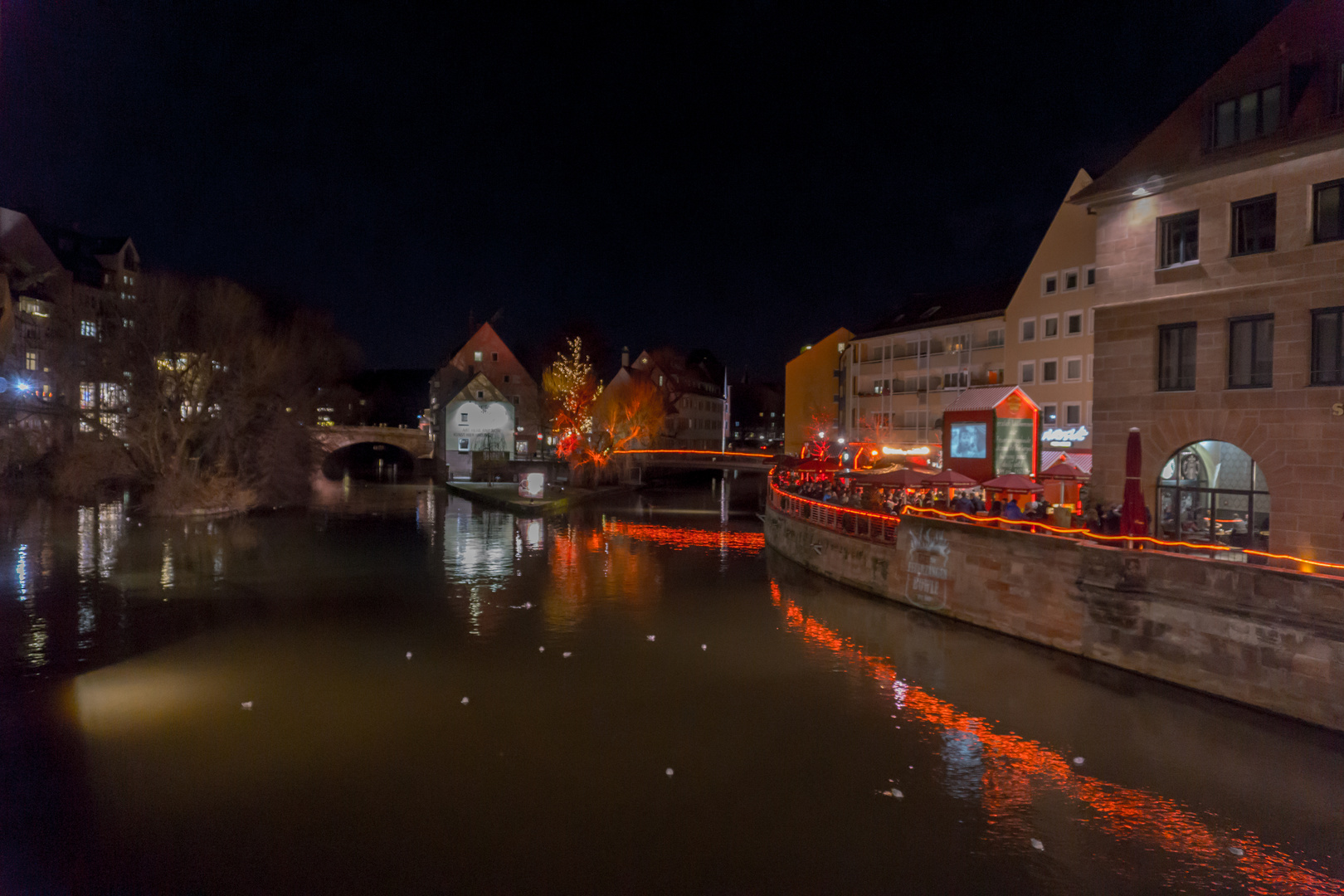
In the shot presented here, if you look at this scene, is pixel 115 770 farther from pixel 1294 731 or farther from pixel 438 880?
pixel 1294 731

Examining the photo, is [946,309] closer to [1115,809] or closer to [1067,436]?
[1067,436]

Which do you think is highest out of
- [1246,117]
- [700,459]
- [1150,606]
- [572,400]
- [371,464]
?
[1246,117]

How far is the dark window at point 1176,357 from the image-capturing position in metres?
17.9

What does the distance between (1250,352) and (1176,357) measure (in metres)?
1.49

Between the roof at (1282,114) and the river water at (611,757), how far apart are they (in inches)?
415

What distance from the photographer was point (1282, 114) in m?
16.6

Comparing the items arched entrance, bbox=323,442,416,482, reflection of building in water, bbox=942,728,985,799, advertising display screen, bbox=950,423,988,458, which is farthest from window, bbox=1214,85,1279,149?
arched entrance, bbox=323,442,416,482

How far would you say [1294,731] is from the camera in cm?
1238

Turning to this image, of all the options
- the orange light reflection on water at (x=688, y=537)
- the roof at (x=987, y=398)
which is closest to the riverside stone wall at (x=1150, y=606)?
the roof at (x=987, y=398)

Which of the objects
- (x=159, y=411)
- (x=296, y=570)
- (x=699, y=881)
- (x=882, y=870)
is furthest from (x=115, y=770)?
(x=159, y=411)

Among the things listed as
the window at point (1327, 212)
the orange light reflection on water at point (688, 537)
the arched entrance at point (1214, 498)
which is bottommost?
the orange light reflection on water at point (688, 537)

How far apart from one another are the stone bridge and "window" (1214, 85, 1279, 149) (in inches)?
2253

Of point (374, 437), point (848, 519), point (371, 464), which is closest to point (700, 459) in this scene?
point (374, 437)

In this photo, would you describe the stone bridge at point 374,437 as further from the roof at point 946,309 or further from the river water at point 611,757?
the river water at point 611,757
